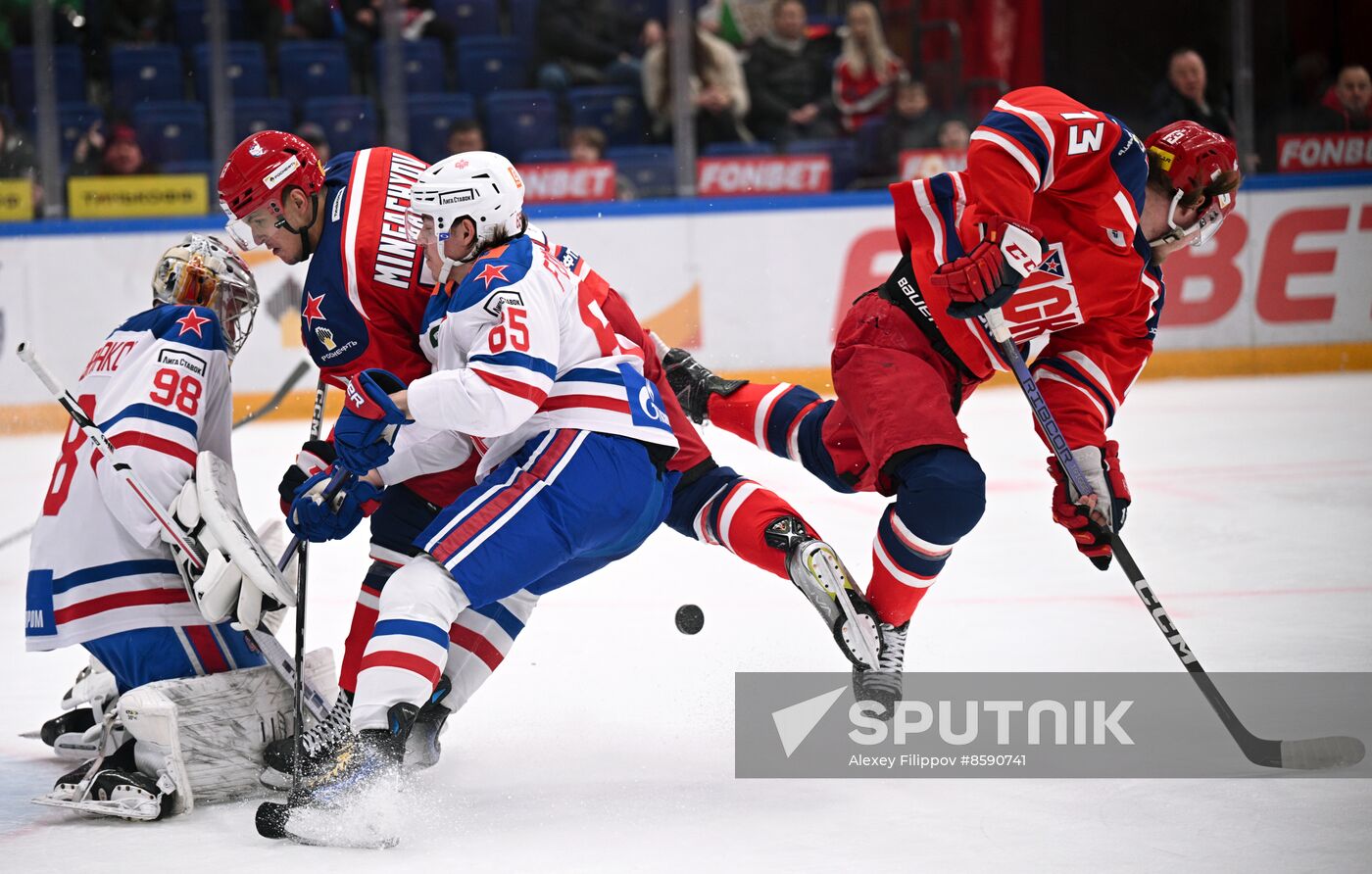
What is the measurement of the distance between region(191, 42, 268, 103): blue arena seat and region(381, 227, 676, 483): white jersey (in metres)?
4.76

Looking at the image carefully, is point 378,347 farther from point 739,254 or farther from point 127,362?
point 739,254

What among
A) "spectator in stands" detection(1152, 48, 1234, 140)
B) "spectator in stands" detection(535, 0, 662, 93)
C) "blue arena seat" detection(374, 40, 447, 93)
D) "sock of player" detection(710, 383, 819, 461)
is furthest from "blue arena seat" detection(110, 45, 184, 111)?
"sock of player" detection(710, 383, 819, 461)

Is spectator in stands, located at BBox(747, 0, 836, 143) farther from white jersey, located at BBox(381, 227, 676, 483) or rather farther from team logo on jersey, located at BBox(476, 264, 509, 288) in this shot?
team logo on jersey, located at BBox(476, 264, 509, 288)

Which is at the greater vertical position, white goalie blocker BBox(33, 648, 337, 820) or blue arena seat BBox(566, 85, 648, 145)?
blue arena seat BBox(566, 85, 648, 145)

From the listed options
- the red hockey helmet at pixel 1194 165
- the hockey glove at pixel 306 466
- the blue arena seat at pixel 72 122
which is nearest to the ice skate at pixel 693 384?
the hockey glove at pixel 306 466

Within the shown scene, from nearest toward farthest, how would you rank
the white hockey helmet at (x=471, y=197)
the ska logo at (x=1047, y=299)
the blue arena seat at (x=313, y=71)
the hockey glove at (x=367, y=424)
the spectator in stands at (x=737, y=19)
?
the hockey glove at (x=367, y=424) < the white hockey helmet at (x=471, y=197) < the ska logo at (x=1047, y=299) < the blue arena seat at (x=313, y=71) < the spectator in stands at (x=737, y=19)

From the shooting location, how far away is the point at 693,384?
3.32 metres

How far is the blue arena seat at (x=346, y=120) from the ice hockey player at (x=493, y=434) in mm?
4634

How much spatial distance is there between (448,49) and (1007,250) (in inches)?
197

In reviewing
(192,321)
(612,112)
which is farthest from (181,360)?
(612,112)

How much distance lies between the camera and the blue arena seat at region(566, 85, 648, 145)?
7223mm

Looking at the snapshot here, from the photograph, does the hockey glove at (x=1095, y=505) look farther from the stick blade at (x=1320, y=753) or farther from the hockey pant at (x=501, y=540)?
the hockey pant at (x=501, y=540)

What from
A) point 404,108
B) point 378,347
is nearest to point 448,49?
point 404,108

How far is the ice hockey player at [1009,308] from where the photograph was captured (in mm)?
2742
